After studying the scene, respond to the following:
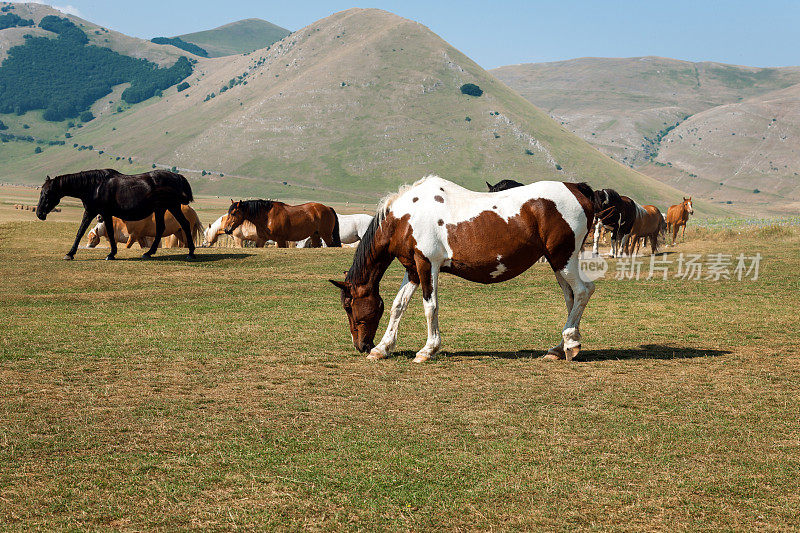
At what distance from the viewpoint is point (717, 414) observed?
8117 millimetres

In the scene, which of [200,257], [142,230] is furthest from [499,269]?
[142,230]

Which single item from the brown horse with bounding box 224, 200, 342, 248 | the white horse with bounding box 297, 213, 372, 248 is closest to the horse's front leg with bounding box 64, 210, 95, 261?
the brown horse with bounding box 224, 200, 342, 248

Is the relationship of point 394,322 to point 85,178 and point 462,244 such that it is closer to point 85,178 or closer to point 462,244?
point 462,244

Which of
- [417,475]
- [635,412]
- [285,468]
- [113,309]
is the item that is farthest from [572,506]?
[113,309]

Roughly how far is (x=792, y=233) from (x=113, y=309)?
33.4 m

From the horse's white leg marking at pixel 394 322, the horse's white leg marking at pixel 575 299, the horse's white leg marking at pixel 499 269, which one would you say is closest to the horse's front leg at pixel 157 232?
the horse's white leg marking at pixel 394 322

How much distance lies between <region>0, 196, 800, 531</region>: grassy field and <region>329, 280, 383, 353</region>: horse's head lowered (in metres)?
0.63

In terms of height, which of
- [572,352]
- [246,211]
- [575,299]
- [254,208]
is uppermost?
[254,208]

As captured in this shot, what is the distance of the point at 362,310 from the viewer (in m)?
11.6

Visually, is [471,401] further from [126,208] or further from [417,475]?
[126,208]

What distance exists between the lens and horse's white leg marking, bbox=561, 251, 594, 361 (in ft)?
36.4

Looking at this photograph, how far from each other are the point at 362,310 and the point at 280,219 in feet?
62.1

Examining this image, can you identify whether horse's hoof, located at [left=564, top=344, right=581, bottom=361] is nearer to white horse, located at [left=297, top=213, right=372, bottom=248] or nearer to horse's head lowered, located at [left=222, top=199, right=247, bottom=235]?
horse's head lowered, located at [left=222, top=199, right=247, bottom=235]

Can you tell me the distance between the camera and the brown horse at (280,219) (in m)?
29.5
